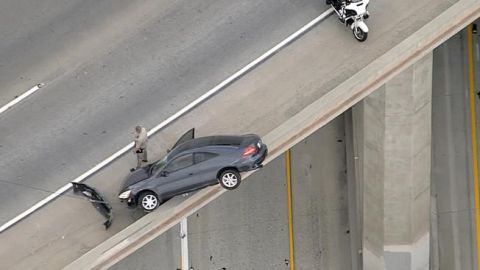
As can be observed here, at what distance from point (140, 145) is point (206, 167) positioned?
5.78 feet

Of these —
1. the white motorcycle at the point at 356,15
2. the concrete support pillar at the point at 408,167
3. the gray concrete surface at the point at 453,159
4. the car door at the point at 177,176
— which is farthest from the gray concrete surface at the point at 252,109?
the gray concrete surface at the point at 453,159

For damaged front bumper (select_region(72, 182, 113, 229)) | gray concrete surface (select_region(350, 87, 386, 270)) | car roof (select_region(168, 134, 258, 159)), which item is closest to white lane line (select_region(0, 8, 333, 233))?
damaged front bumper (select_region(72, 182, 113, 229))

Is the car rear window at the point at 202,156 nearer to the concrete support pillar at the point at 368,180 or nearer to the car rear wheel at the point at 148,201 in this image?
the car rear wheel at the point at 148,201

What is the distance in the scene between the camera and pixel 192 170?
19.2m

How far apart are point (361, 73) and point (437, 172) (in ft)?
32.5

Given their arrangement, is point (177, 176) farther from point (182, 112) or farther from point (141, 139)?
point (182, 112)

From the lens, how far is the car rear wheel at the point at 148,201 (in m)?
19.0

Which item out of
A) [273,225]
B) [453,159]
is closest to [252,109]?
[273,225]

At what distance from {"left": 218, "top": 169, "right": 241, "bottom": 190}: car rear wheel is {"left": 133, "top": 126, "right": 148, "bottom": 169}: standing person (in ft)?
6.86

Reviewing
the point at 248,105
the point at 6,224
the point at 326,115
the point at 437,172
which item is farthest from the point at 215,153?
the point at 437,172

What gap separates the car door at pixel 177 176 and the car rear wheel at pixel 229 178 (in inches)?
30.1

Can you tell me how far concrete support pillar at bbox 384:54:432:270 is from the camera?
23.1m

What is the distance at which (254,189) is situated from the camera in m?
27.4

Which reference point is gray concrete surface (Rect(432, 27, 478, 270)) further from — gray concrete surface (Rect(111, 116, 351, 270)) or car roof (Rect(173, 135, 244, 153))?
car roof (Rect(173, 135, 244, 153))
